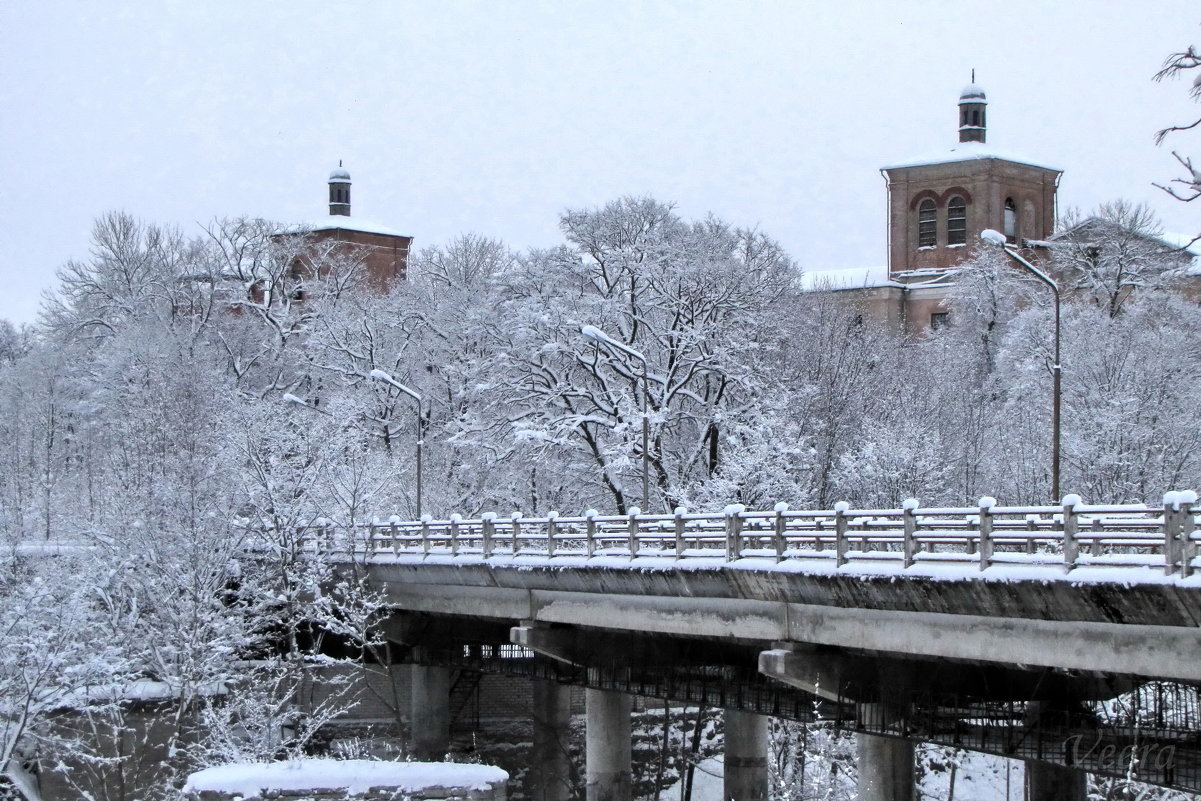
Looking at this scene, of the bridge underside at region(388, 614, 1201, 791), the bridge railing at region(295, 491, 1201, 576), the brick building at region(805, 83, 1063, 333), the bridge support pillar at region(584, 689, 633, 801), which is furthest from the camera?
the brick building at region(805, 83, 1063, 333)

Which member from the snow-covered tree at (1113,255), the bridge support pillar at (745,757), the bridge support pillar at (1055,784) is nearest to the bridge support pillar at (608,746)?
the bridge support pillar at (745,757)

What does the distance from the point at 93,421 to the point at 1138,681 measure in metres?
48.9

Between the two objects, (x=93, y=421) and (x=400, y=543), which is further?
(x=93, y=421)

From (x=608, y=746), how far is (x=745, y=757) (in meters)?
2.99

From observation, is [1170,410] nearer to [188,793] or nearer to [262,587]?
[262,587]

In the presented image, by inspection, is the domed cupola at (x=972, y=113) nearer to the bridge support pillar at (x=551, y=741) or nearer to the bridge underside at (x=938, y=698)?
the bridge support pillar at (x=551, y=741)

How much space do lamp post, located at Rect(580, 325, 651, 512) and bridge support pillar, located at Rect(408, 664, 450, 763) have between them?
22.5 ft

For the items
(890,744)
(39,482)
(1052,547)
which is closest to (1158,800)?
(890,744)

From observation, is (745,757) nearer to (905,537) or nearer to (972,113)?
(905,537)

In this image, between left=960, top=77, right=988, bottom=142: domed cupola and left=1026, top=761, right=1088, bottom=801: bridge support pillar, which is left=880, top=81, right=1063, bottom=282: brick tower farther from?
left=1026, top=761, right=1088, bottom=801: bridge support pillar

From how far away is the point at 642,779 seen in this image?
41875mm

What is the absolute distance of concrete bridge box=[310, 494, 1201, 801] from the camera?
18016 millimetres

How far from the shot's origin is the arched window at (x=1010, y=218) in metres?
90.8

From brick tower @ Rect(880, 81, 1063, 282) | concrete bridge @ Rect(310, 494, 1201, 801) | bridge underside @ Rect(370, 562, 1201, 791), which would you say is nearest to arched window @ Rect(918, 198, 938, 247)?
brick tower @ Rect(880, 81, 1063, 282)
